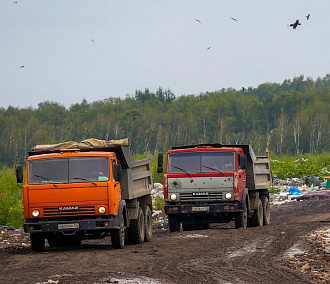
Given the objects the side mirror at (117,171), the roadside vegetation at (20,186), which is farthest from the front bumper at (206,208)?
the side mirror at (117,171)

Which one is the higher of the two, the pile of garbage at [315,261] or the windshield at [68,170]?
the windshield at [68,170]

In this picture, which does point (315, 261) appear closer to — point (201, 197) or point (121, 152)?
point (121, 152)

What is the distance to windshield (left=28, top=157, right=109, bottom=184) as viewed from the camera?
621 inches

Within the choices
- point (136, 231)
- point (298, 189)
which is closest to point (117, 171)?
point (136, 231)

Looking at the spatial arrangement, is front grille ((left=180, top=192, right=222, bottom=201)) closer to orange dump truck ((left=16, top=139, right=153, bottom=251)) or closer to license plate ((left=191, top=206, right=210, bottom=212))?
license plate ((left=191, top=206, right=210, bottom=212))

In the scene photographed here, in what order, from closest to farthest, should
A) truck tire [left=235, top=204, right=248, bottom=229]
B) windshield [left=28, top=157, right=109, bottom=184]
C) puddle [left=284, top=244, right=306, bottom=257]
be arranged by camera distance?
puddle [left=284, top=244, right=306, bottom=257]
windshield [left=28, top=157, right=109, bottom=184]
truck tire [left=235, top=204, right=248, bottom=229]

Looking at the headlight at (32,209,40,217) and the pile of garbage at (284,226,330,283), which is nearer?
the pile of garbage at (284,226,330,283)

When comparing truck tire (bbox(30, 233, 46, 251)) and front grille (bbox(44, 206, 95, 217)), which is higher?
Result: front grille (bbox(44, 206, 95, 217))

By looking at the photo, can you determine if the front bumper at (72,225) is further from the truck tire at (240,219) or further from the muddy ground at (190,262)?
the truck tire at (240,219)

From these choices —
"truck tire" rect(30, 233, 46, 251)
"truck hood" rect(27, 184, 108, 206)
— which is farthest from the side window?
"truck tire" rect(30, 233, 46, 251)

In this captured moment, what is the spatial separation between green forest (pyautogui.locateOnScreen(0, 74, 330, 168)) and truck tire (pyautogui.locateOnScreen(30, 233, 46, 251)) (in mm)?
85595

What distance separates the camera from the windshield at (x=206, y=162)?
21109 mm

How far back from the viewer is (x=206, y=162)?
21.1m

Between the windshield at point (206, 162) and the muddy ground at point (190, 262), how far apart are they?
7.66 feet
